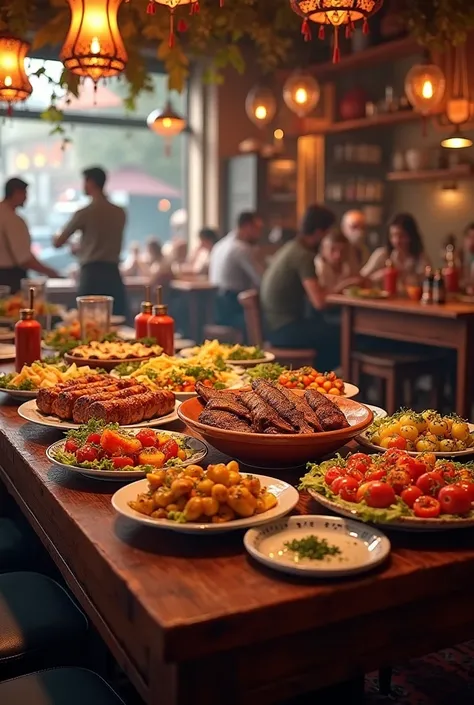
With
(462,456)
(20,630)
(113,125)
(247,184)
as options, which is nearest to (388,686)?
(462,456)

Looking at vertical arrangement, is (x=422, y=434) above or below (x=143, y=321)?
below

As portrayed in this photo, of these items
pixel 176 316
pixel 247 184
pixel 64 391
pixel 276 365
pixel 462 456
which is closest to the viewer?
pixel 462 456

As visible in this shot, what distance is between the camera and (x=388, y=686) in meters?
2.25

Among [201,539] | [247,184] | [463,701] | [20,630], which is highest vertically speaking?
[247,184]

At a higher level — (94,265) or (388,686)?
(94,265)

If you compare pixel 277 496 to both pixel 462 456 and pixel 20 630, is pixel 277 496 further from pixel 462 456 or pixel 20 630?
pixel 20 630

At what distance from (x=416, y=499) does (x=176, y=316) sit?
7.28 meters

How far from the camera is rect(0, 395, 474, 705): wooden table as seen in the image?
1.09 meters

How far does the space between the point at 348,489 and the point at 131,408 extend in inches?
27.7

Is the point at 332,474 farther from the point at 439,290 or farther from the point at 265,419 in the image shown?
the point at 439,290

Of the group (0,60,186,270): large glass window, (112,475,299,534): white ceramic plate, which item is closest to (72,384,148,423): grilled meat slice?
(112,475,299,534): white ceramic plate

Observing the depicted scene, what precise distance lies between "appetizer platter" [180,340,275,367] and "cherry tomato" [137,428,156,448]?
0.97 m

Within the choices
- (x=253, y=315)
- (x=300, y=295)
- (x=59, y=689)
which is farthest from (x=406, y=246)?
(x=59, y=689)

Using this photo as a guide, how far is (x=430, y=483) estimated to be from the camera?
1.39m
